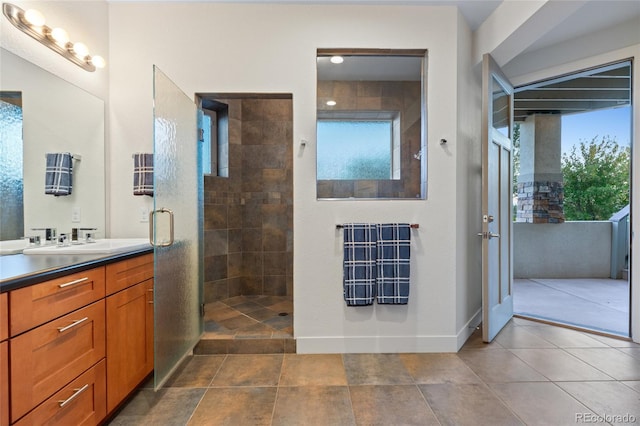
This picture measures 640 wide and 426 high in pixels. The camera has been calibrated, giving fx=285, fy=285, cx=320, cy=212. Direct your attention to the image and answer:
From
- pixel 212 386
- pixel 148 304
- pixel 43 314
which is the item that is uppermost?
pixel 43 314

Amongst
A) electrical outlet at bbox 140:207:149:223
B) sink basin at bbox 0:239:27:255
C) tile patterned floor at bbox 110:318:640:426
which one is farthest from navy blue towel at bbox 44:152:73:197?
tile patterned floor at bbox 110:318:640:426

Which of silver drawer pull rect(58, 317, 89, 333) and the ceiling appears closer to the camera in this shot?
silver drawer pull rect(58, 317, 89, 333)

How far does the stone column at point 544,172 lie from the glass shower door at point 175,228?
16.4 feet

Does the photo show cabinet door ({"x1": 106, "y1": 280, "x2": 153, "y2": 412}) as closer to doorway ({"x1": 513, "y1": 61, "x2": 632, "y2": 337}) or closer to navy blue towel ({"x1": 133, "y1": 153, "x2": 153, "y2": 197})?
navy blue towel ({"x1": 133, "y1": 153, "x2": 153, "y2": 197})

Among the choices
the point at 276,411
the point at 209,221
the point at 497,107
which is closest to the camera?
the point at 276,411

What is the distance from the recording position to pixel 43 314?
114 centimetres

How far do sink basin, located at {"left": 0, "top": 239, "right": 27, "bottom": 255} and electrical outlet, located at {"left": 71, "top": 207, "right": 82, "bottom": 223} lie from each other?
0.36 m

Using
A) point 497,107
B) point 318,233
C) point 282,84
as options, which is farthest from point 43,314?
point 497,107

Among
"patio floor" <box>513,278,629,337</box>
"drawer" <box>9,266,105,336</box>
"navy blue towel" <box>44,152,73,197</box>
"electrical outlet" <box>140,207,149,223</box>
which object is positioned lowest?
"patio floor" <box>513,278,629,337</box>

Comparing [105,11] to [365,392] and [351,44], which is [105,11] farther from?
[365,392]

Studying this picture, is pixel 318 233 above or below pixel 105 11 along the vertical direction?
below

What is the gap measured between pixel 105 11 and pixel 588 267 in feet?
22.4

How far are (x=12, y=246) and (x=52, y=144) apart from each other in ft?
2.17

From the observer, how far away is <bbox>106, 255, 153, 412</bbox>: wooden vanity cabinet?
152cm
